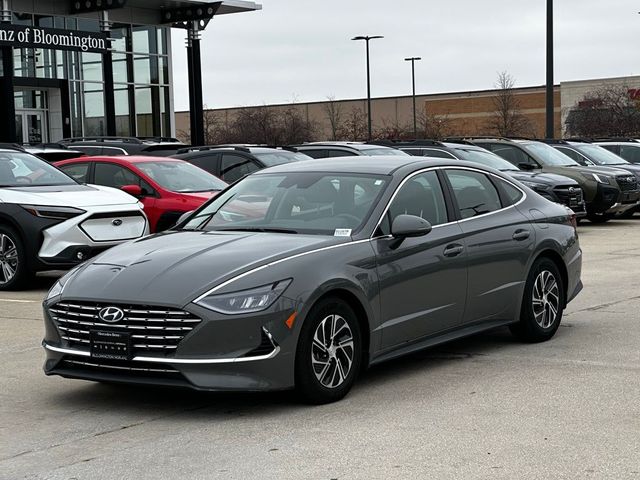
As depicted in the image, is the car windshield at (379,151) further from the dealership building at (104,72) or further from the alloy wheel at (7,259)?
the dealership building at (104,72)

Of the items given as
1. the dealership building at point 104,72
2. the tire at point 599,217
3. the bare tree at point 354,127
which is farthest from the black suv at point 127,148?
the bare tree at point 354,127

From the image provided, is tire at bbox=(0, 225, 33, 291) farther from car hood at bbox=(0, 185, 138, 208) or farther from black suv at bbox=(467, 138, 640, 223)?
black suv at bbox=(467, 138, 640, 223)

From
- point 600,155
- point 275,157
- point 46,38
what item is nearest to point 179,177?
point 275,157

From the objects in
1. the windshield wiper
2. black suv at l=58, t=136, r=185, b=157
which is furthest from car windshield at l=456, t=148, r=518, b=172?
the windshield wiper

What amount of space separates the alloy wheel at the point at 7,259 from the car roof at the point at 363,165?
5.09 meters

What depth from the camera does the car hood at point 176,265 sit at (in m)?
6.38

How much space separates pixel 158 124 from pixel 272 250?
3695cm

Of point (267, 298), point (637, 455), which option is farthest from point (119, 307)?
point (637, 455)

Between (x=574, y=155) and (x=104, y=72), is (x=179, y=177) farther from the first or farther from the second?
(x=104, y=72)

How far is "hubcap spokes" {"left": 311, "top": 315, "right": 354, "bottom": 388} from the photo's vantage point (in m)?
6.58

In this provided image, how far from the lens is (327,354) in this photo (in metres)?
6.64

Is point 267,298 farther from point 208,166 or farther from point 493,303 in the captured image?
point 208,166

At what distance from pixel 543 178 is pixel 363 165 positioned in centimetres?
1333

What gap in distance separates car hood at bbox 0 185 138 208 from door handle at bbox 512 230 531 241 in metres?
5.90
